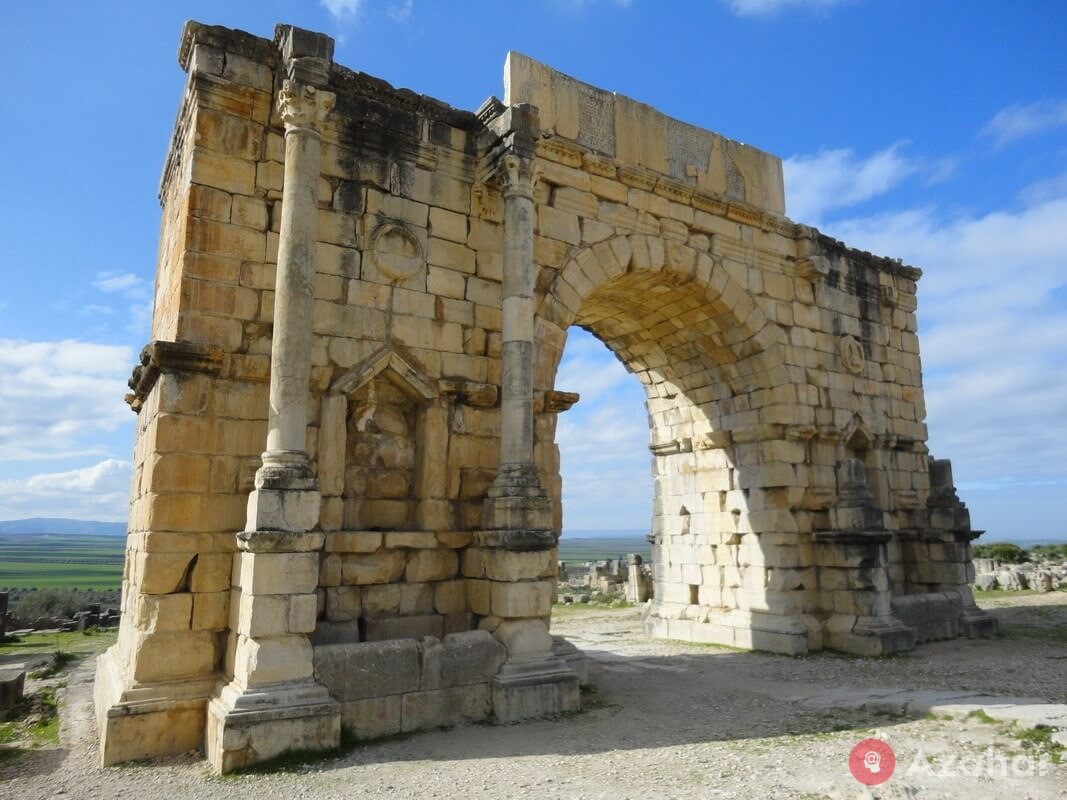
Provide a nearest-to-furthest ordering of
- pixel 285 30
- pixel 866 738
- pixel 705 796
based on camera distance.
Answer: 1. pixel 705 796
2. pixel 866 738
3. pixel 285 30

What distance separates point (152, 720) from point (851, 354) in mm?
9499

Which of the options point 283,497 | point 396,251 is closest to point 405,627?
point 283,497

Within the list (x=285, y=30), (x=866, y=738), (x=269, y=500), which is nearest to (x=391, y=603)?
(x=269, y=500)

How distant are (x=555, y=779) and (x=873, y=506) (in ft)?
21.5

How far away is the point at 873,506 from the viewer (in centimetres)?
980

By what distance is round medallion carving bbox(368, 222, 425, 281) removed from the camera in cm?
716

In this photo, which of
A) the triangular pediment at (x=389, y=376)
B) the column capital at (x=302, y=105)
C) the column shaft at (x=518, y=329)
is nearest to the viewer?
the column capital at (x=302, y=105)

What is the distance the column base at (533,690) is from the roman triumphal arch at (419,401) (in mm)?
24

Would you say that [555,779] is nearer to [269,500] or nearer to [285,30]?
[269,500]

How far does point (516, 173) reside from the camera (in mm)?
7566

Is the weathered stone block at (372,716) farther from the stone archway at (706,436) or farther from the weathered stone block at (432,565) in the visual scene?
the stone archway at (706,436)

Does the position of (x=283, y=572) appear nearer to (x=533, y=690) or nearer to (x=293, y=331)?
(x=293, y=331)

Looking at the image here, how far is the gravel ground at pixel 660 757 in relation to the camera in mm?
4629

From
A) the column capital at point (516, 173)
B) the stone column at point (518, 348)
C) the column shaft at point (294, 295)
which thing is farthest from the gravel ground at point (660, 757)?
the column capital at point (516, 173)
